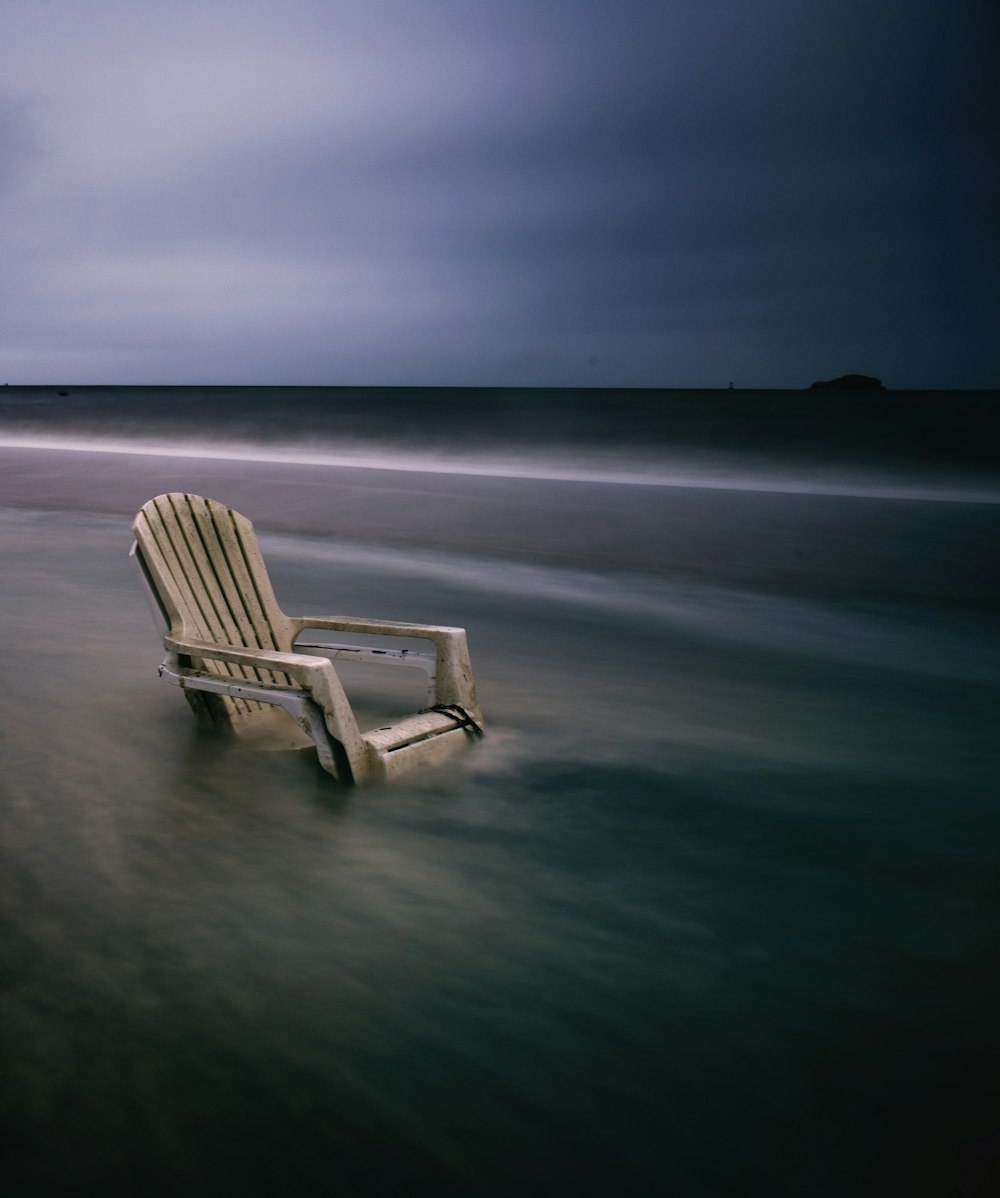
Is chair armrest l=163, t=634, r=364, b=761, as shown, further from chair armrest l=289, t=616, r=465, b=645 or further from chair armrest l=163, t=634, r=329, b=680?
chair armrest l=289, t=616, r=465, b=645

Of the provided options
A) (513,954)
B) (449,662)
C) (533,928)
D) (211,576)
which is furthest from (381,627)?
(513,954)

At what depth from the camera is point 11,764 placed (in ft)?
13.1

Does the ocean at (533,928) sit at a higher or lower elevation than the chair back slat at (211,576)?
lower

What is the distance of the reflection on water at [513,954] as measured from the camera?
6.53ft

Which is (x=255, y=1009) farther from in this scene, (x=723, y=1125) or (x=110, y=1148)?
(x=723, y=1125)

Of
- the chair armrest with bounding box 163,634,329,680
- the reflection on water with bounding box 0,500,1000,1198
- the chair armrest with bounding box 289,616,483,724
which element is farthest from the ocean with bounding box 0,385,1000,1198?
the chair armrest with bounding box 163,634,329,680

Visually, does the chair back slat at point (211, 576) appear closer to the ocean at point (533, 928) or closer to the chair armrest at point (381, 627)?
the chair armrest at point (381, 627)

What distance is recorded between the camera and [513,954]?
271cm

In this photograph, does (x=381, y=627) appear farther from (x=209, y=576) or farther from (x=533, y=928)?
(x=533, y=928)

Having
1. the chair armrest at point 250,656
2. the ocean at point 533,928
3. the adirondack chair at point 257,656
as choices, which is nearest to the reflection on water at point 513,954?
the ocean at point 533,928

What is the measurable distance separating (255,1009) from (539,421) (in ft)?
146

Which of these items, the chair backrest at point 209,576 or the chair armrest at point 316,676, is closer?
the chair armrest at point 316,676

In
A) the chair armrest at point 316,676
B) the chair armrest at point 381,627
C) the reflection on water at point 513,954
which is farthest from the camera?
A: the chair armrest at point 381,627

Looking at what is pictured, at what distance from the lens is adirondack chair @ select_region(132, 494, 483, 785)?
12.1 feet
